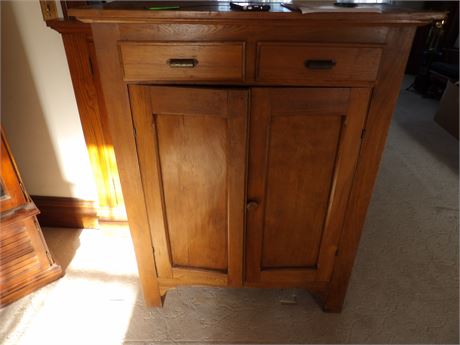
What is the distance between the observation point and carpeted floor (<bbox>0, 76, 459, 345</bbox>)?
121 cm

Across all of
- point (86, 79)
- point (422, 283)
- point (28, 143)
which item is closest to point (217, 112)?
point (86, 79)

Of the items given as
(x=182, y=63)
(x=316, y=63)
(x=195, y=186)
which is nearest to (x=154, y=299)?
(x=195, y=186)

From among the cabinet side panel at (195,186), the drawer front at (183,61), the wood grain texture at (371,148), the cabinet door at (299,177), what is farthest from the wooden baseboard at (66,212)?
the wood grain texture at (371,148)

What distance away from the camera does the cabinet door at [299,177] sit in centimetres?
86

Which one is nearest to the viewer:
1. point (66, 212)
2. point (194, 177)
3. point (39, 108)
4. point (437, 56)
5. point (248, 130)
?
point (248, 130)

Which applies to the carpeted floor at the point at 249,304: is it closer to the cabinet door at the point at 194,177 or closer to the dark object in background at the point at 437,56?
the cabinet door at the point at 194,177

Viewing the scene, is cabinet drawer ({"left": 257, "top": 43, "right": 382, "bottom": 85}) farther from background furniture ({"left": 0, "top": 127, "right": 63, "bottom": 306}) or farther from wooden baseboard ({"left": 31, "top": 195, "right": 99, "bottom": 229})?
wooden baseboard ({"left": 31, "top": 195, "right": 99, "bottom": 229})

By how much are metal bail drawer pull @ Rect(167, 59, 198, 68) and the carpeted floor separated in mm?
957

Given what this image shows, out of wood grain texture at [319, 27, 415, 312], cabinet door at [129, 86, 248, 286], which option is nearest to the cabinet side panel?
cabinet door at [129, 86, 248, 286]

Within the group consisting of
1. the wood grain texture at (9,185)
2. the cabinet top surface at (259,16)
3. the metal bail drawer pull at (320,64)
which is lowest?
the wood grain texture at (9,185)

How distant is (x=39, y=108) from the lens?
141cm

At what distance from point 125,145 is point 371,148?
2.31 feet

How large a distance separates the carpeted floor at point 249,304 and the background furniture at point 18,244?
6cm

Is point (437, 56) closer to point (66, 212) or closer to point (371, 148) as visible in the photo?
point (371, 148)
